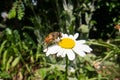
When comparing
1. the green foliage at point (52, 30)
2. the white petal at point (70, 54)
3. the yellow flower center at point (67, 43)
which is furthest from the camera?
the green foliage at point (52, 30)

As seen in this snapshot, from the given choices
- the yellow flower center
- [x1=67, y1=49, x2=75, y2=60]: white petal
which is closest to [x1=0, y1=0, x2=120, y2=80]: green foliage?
the yellow flower center

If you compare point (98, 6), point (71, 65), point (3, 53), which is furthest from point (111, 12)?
point (3, 53)

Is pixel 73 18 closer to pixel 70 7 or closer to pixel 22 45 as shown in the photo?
pixel 70 7

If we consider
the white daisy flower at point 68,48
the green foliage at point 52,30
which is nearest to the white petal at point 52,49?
the white daisy flower at point 68,48

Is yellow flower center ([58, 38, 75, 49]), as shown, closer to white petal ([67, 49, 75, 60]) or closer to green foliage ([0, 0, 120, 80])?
white petal ([67, 49, 75, 60])

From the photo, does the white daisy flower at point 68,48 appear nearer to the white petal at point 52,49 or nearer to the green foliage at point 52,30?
the white petal at point 52,49

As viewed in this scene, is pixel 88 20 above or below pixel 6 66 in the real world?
above

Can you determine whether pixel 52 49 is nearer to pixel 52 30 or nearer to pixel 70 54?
pixel 70 54

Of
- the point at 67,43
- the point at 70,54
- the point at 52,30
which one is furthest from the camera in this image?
the point at 52,30

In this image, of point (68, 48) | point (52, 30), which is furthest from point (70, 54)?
point (52, 30)
